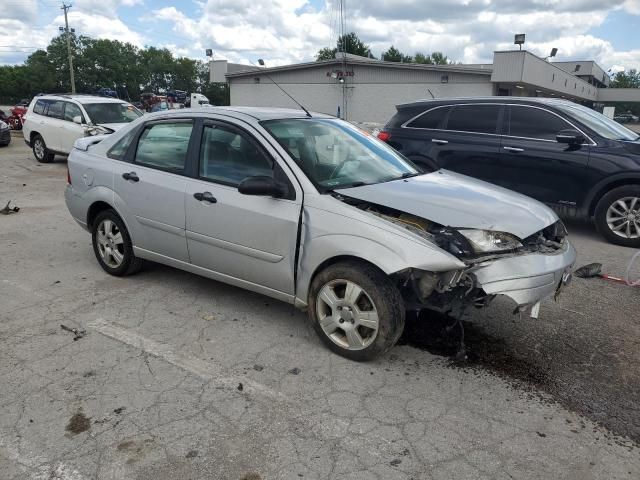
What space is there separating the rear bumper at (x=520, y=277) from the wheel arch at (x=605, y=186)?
404 cm

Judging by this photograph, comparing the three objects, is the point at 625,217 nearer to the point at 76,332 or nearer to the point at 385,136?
the point at 385,136

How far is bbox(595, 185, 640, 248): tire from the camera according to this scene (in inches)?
260

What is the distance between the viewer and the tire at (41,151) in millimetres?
13992

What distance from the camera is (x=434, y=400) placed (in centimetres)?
317

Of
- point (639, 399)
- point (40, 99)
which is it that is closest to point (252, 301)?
point (639, 399)

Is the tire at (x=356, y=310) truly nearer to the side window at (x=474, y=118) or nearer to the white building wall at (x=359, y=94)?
the side window at (x=474, y=118)

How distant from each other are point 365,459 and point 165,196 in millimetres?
2795

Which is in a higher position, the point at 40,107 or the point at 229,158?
the point at 40,107

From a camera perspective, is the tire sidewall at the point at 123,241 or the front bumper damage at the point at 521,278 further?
the tire sidewall at the point at 123,241

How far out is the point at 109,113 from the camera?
41.8ft

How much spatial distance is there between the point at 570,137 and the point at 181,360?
5693 mm

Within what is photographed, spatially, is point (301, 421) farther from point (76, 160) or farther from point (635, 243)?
point (635, 243)

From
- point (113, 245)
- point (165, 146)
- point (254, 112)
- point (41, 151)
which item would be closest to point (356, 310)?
point (254, 112)

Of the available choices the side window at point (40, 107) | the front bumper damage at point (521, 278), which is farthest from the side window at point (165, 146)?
the side window at point (40, 107)
